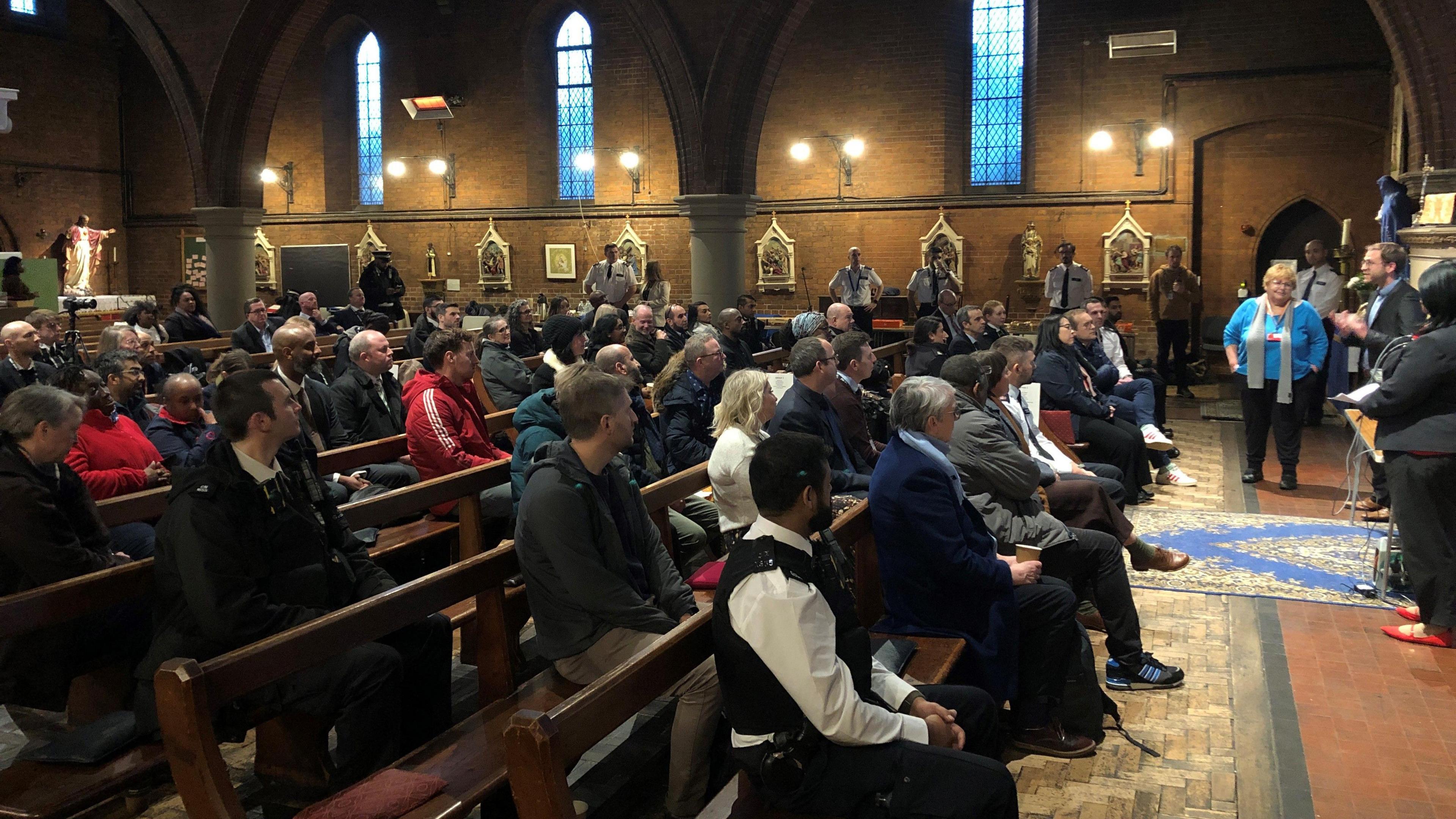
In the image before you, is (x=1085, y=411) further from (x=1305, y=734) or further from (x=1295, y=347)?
(x=1305, y=734)

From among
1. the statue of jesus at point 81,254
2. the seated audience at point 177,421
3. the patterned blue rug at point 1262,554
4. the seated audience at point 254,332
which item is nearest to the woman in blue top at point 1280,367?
the patterned blue rug at point 1262,554

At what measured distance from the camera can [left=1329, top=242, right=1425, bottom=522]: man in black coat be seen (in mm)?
7461

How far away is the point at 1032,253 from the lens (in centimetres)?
1588

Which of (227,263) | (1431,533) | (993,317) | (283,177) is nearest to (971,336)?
(993,317)

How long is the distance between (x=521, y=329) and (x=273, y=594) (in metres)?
7.22

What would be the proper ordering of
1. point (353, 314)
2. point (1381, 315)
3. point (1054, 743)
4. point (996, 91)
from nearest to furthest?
point (1054, 743) < point (1381, 315) < point (353, 314) < point (996, 91)

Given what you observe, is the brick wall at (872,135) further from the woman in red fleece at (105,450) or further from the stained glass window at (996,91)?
the woman in red fleece at (105,450)

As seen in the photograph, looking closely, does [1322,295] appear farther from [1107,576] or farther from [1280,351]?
[1107,576]

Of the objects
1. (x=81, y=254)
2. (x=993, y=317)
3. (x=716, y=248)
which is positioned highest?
(x=81, y=254)

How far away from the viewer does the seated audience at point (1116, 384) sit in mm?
8266

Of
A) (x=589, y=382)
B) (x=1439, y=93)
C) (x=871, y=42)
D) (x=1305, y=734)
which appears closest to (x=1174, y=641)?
(x=1305, y=734)

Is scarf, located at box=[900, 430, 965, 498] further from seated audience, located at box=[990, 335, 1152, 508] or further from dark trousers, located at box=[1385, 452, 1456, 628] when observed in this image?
dark trousers, located at box=[1385, 452, 1456, 628]

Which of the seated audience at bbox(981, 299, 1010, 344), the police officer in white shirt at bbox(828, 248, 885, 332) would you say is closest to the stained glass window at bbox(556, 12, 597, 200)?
the police officer in white shirt at bbox(828, 248, 885, 332)

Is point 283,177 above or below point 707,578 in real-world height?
above
